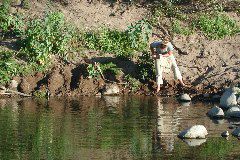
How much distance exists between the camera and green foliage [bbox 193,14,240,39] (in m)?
25.5

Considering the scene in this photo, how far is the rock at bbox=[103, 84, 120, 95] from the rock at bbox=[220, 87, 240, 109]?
3.70 meters

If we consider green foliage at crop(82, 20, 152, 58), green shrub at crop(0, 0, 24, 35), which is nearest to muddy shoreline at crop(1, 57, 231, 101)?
green foliage at crop(82, 20, 152, 58)

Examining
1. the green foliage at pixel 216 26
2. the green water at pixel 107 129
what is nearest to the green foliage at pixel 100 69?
the green water at pixel 107 129

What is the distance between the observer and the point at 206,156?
14.3m

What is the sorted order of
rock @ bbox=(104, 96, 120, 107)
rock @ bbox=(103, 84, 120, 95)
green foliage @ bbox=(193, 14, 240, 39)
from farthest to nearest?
green foliage @ bbox=(193, 14, 240, 39)
rock @ bbox=(103, 84, 120, 95)
rock @ bbox=(104, 96, 120, 107)

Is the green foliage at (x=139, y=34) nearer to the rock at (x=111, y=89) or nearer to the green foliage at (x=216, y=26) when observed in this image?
the rock at (x=111, y=89)

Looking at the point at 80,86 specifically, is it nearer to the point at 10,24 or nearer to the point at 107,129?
the point at 10,24

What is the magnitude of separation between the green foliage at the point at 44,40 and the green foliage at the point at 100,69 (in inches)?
54.4

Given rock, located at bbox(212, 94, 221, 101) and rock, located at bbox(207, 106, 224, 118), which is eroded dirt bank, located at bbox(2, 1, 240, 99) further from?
rock, located at bbox(207, 106, 224, 118)

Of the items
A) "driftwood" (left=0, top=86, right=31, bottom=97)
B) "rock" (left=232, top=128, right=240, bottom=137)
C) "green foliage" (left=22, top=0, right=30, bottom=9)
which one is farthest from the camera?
"green foliage" (left=22, top=0, right=30, bottom=9)

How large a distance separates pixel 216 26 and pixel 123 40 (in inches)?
133

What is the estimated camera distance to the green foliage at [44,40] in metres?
23.7

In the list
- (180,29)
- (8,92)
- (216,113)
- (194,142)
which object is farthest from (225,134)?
(180,29)

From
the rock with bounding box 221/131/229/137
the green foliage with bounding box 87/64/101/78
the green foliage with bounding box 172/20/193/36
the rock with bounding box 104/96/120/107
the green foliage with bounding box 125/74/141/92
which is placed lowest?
the rock with bounding box 221/131/229/137
